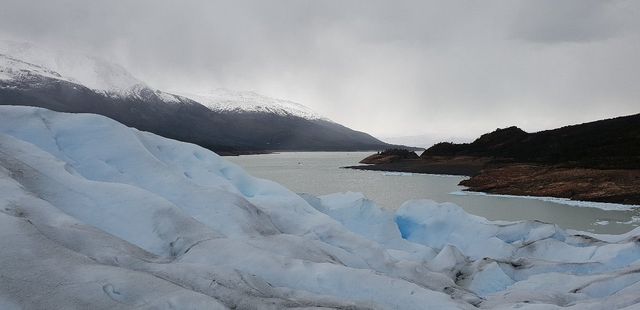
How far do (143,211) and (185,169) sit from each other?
7383 millimetres

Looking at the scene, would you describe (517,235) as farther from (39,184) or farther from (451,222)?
(39,184)

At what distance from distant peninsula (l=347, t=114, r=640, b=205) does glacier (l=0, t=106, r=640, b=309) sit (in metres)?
27.9

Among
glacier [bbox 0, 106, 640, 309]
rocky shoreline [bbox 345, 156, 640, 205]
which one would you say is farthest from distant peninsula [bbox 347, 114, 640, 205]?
glacier [bbox 0, 106, 640, 309]

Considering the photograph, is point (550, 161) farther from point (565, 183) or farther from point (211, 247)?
point (211, 247)

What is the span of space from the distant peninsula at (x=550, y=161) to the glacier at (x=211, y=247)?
2791 cm

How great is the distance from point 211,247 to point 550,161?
6471 cm

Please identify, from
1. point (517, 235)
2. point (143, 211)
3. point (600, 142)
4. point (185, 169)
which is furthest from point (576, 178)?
point (143, 211)

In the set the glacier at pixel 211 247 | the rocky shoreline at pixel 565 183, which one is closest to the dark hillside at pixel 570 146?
the rocky shoreline at pixel 565 183

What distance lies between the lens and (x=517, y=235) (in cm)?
1900

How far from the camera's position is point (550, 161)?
65438 mm

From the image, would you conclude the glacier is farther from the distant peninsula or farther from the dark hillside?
the dark hillside

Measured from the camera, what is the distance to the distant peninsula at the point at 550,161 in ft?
144

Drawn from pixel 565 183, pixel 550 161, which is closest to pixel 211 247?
pixel 565 183

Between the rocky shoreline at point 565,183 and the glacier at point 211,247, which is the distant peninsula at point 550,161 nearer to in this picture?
the rocky shoreline at point 565,183
